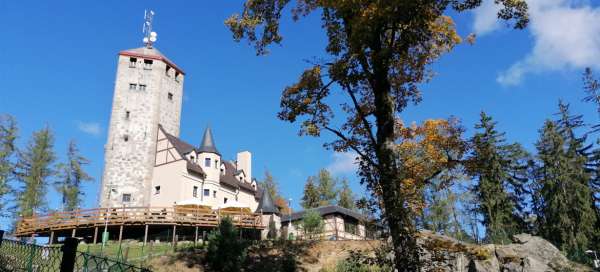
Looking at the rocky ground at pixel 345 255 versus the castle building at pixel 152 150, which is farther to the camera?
the castle building at pixel 152 150

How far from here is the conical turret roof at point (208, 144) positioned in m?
40.9

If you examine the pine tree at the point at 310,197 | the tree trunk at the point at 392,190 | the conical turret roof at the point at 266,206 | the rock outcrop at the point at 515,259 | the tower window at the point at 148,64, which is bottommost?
the rock outcrop at the point at 515,259

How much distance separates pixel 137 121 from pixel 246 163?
1347 cm

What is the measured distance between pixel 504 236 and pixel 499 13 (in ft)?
82.3

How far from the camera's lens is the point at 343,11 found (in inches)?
406

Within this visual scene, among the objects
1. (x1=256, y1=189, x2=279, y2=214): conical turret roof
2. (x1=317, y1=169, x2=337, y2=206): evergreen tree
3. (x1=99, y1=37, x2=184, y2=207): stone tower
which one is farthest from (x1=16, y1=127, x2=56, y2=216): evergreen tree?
(x1=317, y1=169, x2=337, y2=206): evergreen tree

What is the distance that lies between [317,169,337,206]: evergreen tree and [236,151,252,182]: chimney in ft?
41.6

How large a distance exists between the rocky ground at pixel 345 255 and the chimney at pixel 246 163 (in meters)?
24.8

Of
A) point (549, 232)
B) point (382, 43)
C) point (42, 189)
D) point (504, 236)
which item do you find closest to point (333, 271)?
point (382, 43)

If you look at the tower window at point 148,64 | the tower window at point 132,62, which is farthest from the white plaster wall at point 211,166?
the tower window at point 132,62

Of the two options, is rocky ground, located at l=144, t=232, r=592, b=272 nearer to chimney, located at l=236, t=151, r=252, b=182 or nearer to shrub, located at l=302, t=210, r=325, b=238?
shrub, located at l=302, t=210, r=325, b=238

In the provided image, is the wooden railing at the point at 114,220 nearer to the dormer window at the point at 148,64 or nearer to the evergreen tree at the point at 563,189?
the dormer window at the point at 148,64

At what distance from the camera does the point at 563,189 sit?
35188 millimetres

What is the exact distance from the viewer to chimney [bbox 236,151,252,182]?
159ft
